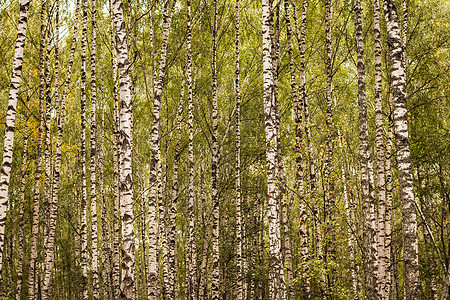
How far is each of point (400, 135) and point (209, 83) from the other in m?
12.8

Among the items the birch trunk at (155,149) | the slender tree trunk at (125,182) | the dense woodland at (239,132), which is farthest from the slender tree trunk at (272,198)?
the birch trunk at (155,149)

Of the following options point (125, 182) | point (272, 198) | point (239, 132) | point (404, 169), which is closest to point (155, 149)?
point (125, 182)

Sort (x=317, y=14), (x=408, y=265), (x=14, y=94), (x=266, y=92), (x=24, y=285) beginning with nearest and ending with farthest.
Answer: (x=408, y=265) → (x=14, y=94) → (x=266, y=92) → (x=317, y=14) → (x=24, y=285)

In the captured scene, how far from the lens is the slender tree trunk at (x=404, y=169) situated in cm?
573

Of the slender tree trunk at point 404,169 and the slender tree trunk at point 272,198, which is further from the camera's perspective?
the slender tree trunk at point 272,198

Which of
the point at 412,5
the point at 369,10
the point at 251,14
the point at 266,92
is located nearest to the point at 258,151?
the point at 251,14

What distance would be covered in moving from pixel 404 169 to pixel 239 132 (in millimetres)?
7501

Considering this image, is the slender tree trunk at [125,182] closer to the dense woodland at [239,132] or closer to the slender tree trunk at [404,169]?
the dense woodland at [239,132]

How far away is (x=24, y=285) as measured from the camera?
20219mm

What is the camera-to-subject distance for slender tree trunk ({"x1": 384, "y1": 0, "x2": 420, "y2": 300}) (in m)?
5.73

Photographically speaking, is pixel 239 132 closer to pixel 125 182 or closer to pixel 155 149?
pixel 155 149

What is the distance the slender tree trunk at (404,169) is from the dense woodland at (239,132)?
2cm

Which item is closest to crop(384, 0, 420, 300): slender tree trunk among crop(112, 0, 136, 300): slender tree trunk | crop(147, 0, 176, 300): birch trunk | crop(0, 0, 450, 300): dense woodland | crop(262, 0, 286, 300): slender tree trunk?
crop(0, 0, 450, 300): dense woodland

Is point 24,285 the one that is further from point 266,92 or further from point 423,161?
point 423,161
